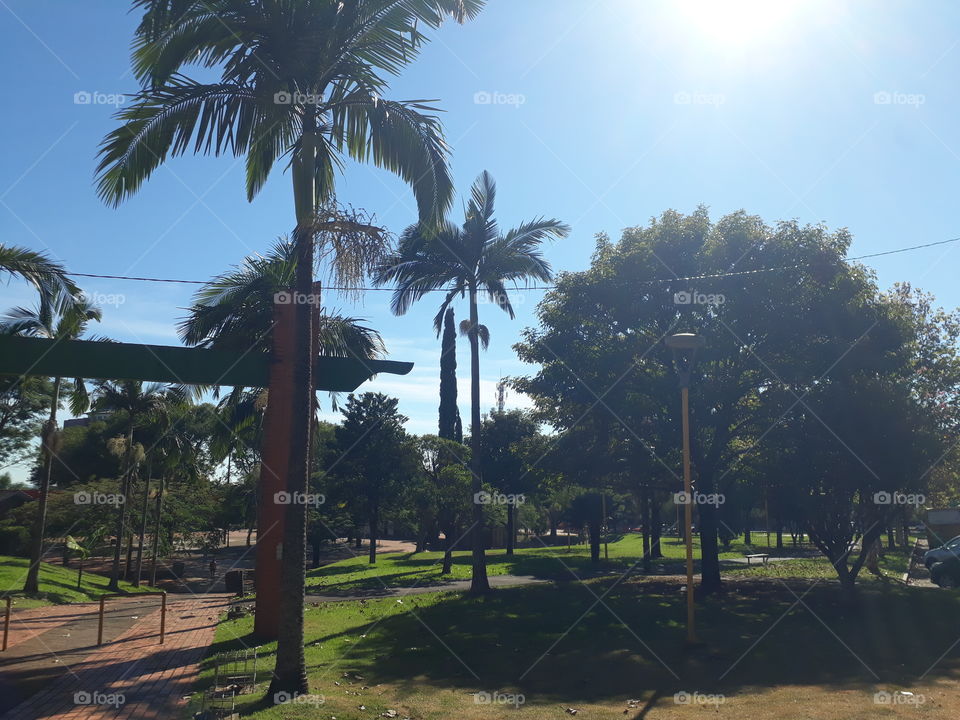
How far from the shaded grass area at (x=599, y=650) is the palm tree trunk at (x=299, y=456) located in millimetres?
664

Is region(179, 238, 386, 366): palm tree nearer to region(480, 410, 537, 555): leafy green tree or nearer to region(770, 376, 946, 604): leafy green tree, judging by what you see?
region(770, 376, 946, 604): leafy green tree

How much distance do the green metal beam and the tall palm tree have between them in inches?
190

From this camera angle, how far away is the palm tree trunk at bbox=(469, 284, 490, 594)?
2209cm

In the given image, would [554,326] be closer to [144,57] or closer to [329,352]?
[329,352]

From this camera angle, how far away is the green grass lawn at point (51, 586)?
2264 centimetres

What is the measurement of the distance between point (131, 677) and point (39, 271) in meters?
9.50

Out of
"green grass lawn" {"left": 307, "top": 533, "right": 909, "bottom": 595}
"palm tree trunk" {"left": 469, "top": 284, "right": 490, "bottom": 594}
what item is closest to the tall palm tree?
"palm tree trunk" {"left": 469, "top": 284, "right": 490, "bottom": 594}

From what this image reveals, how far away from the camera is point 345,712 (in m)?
8.95

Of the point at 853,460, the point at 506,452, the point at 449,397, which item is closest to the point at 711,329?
the point at 853,460

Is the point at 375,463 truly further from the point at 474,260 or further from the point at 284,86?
the point at 284,86

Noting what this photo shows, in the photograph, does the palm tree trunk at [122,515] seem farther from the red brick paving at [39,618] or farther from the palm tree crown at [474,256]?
the palm tree crown at [474,256]

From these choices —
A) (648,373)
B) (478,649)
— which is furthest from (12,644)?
(648,373)

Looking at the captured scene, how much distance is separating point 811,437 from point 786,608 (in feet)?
14.4

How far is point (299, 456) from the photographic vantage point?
32.6 feet
